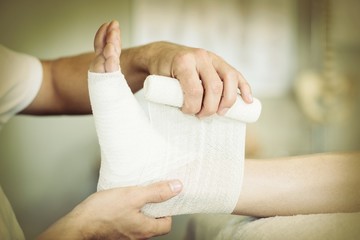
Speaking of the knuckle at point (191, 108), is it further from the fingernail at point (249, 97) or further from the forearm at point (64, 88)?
the forearm at point (64, 88)

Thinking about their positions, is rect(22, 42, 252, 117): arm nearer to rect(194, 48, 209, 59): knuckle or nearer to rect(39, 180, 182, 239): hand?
rect(194, 48, 209, 59): knuckle

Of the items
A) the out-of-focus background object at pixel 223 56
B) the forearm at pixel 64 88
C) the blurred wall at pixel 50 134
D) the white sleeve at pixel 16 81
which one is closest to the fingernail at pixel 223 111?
the forearm at pixel 64 88

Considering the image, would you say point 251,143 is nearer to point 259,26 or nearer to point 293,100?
point 293,100

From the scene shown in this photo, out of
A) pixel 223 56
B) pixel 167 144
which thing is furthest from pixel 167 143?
pixel 223 56

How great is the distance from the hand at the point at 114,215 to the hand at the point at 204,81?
0.38 ft

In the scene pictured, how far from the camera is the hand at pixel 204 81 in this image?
51 cm

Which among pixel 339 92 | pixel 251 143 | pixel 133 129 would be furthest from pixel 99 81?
pixel 339 92

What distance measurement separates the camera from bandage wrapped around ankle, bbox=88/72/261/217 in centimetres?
53

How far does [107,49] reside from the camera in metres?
0.51

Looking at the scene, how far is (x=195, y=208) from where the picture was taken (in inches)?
23.1

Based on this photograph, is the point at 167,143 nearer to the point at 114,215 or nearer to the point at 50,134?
the point at 114,215

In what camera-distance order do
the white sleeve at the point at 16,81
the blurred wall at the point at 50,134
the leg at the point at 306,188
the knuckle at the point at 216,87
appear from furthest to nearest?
the blurred wall at the point at 50,134
the white sleeve at the point at 16,81
the leg at the point at 306,188
the knuckle at the point at 216,87

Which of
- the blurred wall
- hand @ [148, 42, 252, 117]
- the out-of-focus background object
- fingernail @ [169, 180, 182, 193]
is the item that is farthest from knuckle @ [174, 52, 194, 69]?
the blurred wall

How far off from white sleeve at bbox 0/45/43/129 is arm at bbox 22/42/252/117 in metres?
0.02
